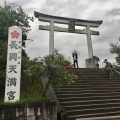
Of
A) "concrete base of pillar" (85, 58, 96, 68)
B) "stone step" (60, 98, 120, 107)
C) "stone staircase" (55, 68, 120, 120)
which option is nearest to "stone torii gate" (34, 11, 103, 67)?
"concrete base of pillar" (85, 58, 96, 68)

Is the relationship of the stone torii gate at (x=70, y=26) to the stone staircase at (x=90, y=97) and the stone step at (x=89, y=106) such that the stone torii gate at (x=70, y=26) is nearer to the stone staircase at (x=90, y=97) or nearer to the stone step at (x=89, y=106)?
the stone staircase at (x=90, y=97)

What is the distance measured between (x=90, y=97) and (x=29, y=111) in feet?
12.5

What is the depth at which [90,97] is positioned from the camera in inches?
368

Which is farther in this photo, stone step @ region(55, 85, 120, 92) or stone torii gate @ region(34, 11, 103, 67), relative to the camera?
stone torii gate @ region(34, 11, 103, 67)

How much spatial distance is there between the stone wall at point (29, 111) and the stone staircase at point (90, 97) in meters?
0.98

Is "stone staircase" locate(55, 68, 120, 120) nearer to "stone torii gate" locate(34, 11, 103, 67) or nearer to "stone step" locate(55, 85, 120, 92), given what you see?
"stone step" locate(55, 85, 120, 92)

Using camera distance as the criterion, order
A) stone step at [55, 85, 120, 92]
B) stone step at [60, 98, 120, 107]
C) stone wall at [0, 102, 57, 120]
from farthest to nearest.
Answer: stone step at [55, 85, 120, 92] → stone step at [60, 98, 120, 107] → stone wall at [0, 102, 57, 120]

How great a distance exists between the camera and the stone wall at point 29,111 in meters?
6.36

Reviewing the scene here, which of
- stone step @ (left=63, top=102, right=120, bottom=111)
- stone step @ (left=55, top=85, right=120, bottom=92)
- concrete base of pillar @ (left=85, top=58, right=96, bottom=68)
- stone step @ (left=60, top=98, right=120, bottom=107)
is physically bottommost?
stone step @ (left=63, top=102, right=120, bottom=111)

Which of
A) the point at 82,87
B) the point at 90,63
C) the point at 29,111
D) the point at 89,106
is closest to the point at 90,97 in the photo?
the point at 89,106

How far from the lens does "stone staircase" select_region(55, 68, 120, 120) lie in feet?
26.3

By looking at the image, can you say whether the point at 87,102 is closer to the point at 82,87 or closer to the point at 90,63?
the point at 82,87

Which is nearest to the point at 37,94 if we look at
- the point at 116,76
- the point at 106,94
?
the point at 106,94

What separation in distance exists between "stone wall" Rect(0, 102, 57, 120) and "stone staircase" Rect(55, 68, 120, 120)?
0.98m
